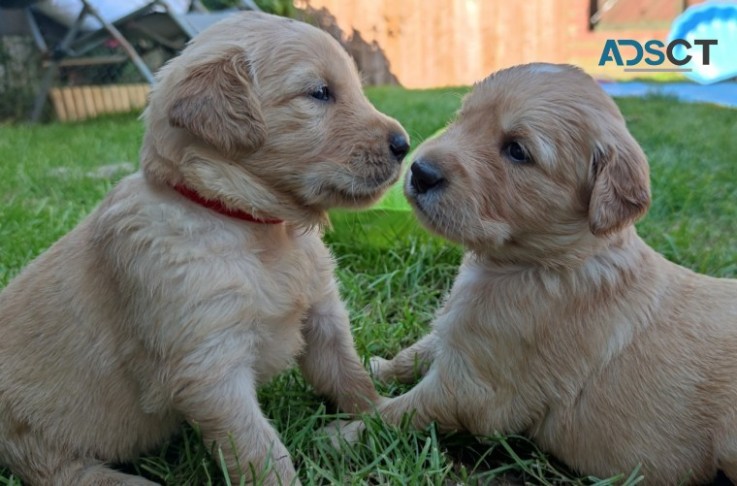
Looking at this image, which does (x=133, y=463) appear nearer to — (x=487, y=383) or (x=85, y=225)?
(x=85, y=225)

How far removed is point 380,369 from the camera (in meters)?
3.21

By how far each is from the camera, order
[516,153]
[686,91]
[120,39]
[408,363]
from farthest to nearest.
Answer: [686,91]
[120,39]
[408,363]
[516,153]

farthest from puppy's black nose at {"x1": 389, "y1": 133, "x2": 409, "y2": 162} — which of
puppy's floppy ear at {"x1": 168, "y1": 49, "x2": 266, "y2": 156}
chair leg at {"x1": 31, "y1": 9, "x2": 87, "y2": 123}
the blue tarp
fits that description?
chair leg at {"x1": 31, "y1": 9, "x2": 87, "y2": 123}

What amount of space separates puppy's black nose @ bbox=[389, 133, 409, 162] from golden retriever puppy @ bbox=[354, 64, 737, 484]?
7cm

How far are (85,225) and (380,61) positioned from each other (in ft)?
47.5

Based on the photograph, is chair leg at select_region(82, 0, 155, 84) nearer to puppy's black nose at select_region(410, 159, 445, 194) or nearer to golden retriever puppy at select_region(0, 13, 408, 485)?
golden retriever puppy at select_region(0, 13, 408, 485)

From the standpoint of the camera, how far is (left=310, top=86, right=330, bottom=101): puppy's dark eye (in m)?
2.51

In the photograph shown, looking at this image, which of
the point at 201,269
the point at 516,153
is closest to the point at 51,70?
the point at 201,269

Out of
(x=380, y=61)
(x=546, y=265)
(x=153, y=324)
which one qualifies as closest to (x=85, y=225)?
(x=153, y=324)

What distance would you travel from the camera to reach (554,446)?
2562mm

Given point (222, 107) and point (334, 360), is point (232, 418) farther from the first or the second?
point (222, 107)

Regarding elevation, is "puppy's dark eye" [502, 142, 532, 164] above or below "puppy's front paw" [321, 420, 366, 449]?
above

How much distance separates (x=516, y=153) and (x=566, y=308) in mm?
573

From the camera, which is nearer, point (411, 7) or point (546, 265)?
point (546, 265)
